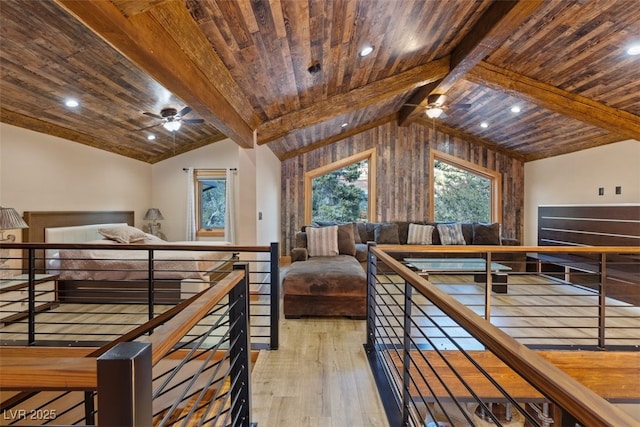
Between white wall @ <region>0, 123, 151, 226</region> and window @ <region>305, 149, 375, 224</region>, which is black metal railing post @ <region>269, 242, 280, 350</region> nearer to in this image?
white wall @ <region>0, 123, 151, 226</region>

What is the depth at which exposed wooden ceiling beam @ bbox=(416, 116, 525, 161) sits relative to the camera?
715cm

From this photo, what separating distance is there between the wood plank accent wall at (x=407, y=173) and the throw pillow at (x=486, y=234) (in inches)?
43.0

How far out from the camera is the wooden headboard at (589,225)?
465 centimetres

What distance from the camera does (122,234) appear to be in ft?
16.2

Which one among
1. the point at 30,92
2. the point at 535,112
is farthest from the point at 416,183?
the point at 30,92

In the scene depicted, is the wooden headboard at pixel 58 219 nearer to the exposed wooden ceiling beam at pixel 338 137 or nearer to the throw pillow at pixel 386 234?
the exposed wooden ceiling beam at pixel 338 137

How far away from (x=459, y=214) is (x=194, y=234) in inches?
242

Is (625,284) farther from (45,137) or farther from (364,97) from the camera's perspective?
(45,137)

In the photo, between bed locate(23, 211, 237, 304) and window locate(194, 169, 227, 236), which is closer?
bed locate(23, 211, 237, 304)

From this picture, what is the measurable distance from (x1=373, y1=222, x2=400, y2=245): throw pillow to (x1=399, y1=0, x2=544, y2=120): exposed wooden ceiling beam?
294 centimetres

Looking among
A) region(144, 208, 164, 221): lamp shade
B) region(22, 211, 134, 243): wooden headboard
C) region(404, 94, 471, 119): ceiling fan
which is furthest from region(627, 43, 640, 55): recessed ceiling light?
region(144, 208, 164, 221): lamp shade

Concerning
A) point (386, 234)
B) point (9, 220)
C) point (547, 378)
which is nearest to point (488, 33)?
point (547, 378)

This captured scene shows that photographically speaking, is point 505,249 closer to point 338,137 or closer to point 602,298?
point 602,298

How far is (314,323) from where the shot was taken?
3.43 m
